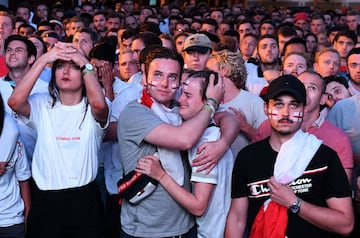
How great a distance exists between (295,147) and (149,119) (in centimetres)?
88

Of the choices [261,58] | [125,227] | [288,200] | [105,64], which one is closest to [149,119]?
[125,227]

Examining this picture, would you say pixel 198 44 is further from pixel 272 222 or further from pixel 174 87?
pixel 272 222

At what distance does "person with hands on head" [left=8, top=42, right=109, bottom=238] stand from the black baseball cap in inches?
44.8

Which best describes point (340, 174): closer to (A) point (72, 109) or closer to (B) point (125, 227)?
(B) point (125, 227)

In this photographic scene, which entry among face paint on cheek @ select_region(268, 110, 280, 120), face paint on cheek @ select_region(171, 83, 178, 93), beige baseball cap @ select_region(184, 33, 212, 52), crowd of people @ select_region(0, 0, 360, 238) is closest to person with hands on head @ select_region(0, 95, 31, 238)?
crowd of people @ select_region(0, 0, 360, 238)

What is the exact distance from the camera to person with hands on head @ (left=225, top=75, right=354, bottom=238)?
3.68m

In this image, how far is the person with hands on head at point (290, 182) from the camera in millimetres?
3678

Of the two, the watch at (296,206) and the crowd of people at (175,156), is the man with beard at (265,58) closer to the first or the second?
the crowd of people at (175,156)

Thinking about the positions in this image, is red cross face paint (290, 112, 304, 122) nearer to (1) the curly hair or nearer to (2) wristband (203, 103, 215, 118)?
(2) wristband (203, 103, 215, 118)

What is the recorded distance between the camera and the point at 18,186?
15.2 feet

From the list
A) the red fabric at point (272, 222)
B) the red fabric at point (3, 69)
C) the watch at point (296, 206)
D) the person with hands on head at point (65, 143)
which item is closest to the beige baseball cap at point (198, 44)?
the red fabric at point (3, 69)

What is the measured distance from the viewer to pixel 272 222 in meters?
3.72

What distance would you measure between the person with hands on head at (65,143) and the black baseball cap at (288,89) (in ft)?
3.74

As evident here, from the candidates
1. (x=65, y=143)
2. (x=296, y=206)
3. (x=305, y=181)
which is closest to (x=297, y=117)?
(x=305, y=181)
